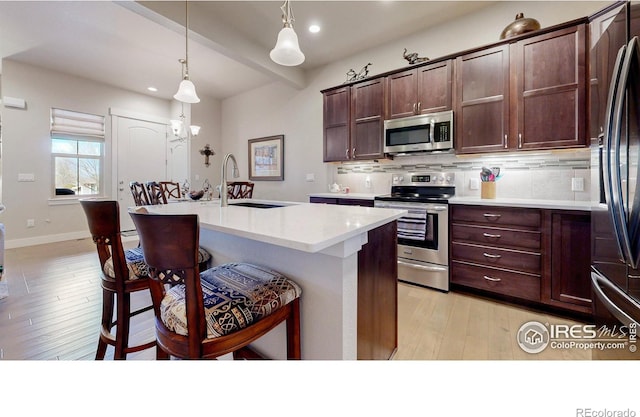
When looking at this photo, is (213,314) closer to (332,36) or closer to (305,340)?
(305,340)

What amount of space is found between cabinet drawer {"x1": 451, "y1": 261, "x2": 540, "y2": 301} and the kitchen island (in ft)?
4.65

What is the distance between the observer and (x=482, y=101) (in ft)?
8.39

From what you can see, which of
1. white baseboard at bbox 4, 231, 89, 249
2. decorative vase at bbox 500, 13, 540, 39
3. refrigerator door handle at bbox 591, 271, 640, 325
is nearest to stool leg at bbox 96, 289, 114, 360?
refrigerator door handle at bbox 591, 271, 640, 325

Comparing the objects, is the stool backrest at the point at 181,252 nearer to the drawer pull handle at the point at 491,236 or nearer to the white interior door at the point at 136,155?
the drawer pull handle at the point at 491,236

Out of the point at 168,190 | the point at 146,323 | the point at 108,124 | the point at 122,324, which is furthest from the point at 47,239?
the point at 122,324

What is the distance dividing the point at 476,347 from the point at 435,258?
1002 millimetres

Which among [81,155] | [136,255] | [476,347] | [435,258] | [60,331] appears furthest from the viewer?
[81,155]

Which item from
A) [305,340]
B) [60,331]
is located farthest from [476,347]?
[60,331]

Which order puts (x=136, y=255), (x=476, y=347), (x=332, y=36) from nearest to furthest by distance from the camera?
1. (x=136, y=255)
2. (x=476, y=347)
3. (x=332, y=36)

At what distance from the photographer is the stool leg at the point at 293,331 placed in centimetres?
115

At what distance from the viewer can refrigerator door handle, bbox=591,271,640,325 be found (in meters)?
1.04

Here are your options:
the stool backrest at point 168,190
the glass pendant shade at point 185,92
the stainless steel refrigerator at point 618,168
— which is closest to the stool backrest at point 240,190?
the stool backrest at point 168,190

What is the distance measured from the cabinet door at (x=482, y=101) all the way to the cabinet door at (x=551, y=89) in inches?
4.1

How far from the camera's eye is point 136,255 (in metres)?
1.52
